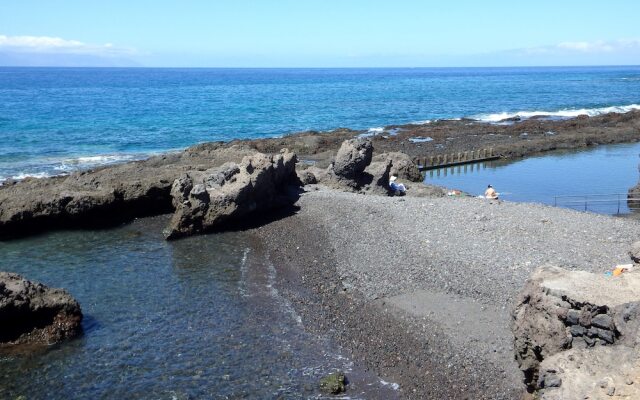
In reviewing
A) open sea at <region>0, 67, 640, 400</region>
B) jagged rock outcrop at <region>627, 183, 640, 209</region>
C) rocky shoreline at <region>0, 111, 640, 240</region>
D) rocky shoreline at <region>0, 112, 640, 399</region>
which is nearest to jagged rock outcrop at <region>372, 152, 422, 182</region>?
rocky shoreline at <region>0, 112, 640, 399</region>

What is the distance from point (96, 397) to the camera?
15.7 metres

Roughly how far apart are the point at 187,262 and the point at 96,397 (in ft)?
33.7

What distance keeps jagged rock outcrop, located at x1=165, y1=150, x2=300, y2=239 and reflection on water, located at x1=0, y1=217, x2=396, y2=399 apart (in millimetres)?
1228

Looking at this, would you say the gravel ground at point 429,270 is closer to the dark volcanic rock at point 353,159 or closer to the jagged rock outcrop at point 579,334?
the jagged rock outcrop at point 579,334

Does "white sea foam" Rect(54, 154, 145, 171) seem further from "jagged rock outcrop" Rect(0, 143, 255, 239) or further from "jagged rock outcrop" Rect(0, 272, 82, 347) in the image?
"jagged rock outcrop" Rect(0, 272, 82, 347)

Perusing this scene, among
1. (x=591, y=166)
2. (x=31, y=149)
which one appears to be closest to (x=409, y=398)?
(x=591, y=166)

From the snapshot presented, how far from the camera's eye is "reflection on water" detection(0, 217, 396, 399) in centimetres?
1617

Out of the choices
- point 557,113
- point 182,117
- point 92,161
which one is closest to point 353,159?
point 92,161

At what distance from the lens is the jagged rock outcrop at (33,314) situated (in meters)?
18.2

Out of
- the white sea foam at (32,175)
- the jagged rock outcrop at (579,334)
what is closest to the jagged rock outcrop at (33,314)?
the jagged rock outcrop at (579,334)

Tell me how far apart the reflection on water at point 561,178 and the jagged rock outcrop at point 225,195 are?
52.5ft

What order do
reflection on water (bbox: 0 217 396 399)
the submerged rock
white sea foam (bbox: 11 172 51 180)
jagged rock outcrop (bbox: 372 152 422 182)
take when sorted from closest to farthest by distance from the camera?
the submerged rock, reflection on water (bbox: 0 217 396 399), jagged rock outcrop (bbox: 372 152 422 182), white sea foam (bbox: 11 172 51 180)

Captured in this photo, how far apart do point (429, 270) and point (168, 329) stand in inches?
384

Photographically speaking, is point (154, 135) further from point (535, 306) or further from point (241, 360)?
point (535, 306)
